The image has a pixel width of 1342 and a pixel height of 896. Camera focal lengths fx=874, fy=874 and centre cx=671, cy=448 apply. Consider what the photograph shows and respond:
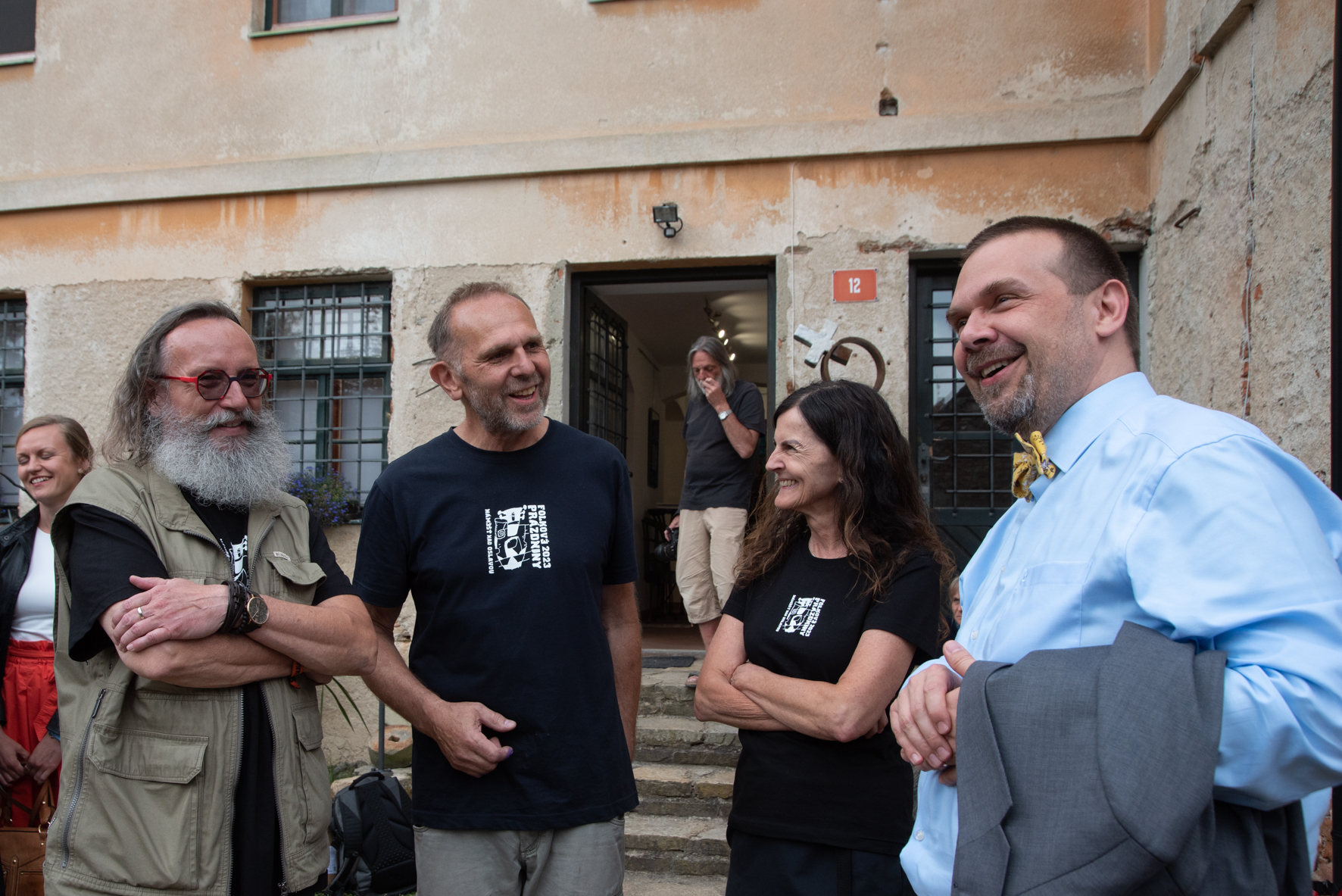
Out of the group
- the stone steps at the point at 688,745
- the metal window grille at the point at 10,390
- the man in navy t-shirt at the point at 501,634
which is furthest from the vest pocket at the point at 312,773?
the metal window grille at the point at 10,390

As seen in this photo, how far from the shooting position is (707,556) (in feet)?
17.4

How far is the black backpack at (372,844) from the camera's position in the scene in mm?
3822

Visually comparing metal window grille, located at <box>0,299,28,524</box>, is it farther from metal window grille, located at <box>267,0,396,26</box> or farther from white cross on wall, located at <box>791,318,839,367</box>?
white cross on wall, located at <box>791,318,839,367</box>

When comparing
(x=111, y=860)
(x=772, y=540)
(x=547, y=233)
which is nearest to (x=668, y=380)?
(x=547, y=233)

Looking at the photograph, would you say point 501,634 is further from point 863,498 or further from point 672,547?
point 672,547

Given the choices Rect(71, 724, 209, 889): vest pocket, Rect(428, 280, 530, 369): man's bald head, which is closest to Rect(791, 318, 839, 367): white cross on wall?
Rect(428, 280, 530, 369): man's bald head

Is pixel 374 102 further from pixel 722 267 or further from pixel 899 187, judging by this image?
pixel 899 187

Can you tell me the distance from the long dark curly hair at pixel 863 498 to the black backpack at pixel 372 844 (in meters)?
2.48

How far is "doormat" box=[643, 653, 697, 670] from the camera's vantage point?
556 cm

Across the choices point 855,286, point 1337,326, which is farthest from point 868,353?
point 1337,326

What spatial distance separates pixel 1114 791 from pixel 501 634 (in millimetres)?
1419

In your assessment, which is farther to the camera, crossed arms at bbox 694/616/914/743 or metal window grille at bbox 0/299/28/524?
metal window grille at bbox 0/299/28/524

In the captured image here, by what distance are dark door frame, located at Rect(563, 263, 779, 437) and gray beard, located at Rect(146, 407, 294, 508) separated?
3.39m

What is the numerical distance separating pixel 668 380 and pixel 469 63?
271 inches
